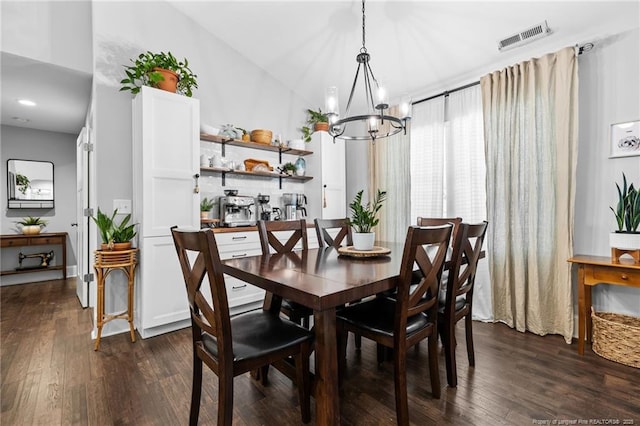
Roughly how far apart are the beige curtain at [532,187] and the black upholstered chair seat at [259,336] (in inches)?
88.8

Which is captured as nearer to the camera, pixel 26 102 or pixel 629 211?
pixel 629 211

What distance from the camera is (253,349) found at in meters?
1.29

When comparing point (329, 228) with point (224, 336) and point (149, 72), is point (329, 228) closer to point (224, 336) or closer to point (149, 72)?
point (224, 336)

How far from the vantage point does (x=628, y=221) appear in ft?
6.97

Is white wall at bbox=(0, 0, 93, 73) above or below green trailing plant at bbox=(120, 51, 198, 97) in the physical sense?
above

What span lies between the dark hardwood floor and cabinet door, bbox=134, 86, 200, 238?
106 cm

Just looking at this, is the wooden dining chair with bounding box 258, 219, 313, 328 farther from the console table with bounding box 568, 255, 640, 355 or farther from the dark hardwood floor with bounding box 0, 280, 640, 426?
the console table with bounding box 568, 255, 640, 355

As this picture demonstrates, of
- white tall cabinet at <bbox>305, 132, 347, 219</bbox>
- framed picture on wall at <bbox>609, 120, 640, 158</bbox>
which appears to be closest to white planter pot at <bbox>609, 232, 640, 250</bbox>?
framed picture on wall at <bbox>609, 120, 640, 158</bbox>

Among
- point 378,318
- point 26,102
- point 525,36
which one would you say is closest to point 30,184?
point 26,102

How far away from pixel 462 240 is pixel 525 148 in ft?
5.38

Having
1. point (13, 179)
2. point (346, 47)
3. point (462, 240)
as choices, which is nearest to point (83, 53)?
point (346, 47)

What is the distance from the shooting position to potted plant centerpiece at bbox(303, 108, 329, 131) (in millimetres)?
4090

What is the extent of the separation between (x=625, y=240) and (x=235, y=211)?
333cm

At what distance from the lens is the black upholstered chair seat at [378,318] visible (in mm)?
1525
